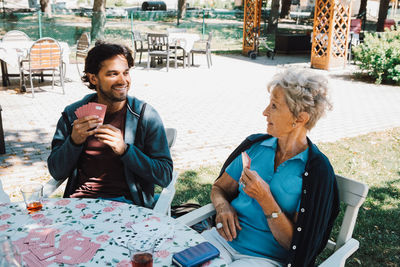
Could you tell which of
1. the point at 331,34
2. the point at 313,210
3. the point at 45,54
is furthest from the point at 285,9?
the point at 313,210

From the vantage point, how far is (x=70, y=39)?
16750 millimetres

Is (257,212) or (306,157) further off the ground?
(306,157)

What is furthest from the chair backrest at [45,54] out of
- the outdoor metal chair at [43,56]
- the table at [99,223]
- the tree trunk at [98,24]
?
the tree trunk at [98,24]

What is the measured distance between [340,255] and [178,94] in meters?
7.59

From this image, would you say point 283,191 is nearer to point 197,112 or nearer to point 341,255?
point 341,255

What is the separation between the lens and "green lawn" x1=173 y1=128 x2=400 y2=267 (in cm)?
333

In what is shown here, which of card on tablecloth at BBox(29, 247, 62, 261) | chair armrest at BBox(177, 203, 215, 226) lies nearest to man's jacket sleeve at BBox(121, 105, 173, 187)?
chair armrest at BBox(177, 203, 215, 226)

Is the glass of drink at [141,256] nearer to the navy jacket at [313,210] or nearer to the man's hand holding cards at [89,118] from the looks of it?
the navy jacket at [313,210]

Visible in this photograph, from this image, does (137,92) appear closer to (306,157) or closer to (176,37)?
(176,37)

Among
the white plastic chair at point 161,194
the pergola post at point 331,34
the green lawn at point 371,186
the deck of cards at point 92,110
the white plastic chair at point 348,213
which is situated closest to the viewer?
the white plastic chair at point 348,213

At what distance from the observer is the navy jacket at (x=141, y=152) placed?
247 centimetres

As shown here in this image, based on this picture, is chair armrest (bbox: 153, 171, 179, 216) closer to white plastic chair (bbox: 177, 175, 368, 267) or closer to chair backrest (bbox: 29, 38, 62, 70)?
white plastic chair (bbox: 177, 175, 368, 267)

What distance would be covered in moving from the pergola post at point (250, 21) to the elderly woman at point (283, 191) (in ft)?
49.7

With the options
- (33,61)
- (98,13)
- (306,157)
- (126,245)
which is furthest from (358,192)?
(98,13)
